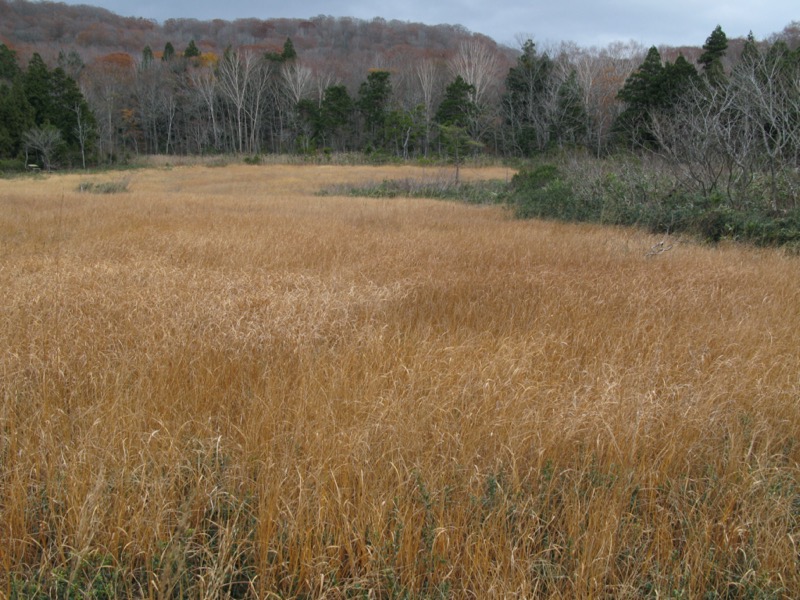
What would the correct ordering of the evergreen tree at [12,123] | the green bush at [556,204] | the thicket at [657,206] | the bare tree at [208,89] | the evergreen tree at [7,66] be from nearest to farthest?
1. the thicket at [657,206]
2. the green bush at [556,204]
3. the evergreen tree at [12,123]
4. the evergreen tree at [7,66]
5. the bare tree at [208,89]

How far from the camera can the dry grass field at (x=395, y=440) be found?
5.90 ft

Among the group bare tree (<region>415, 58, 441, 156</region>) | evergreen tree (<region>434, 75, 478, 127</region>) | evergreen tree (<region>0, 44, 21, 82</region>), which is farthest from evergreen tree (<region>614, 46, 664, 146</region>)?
evergreen tree (<region>0, 44, 21, 82</region>)

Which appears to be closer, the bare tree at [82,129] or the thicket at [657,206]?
the thicket at [657,206]

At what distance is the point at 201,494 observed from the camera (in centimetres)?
209

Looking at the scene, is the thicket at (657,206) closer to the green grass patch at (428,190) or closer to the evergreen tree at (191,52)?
the green grass patch at (428,190)

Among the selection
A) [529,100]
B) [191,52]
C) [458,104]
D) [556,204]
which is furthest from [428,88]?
[556,204]

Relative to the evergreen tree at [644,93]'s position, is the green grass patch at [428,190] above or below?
below

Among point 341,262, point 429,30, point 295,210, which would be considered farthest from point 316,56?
point 341,262

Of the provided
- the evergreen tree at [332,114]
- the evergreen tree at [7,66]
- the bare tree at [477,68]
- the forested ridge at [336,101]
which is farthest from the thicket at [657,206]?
the evergreen tree at [7,66]

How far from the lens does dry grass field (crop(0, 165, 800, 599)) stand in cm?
180

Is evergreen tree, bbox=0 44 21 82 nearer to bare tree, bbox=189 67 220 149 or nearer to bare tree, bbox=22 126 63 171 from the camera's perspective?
bare tree, bbox=189 67 220 149

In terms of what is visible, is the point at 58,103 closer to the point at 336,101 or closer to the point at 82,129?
the point at 82,129

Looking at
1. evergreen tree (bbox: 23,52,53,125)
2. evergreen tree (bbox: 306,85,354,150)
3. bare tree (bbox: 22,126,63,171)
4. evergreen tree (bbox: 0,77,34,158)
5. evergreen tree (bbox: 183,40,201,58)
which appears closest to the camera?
bare tree (bbox: 22,126,63,171)

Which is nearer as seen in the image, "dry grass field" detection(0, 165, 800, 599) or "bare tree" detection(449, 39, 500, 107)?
"dry grass field" detection(0, 165, 800, 599)
